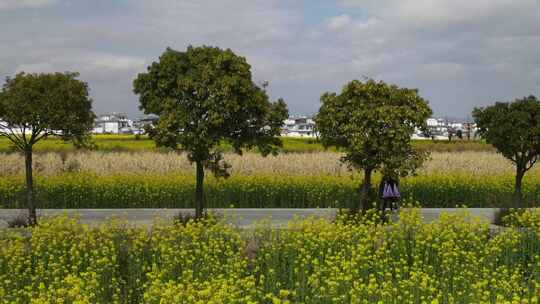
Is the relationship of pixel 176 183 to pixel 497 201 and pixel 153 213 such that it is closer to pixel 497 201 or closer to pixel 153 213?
pixel 153 213

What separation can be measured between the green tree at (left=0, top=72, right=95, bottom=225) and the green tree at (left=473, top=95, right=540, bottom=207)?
12.4m

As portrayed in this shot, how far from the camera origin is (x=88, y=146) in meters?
20.2

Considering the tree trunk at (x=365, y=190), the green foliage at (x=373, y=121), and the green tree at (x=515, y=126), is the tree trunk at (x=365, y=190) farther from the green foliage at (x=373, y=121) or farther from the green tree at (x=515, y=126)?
the green tree at (x=515, y=126)

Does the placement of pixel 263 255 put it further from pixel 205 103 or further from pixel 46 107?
pixel 46 107

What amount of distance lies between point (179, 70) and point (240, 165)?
15293 mm

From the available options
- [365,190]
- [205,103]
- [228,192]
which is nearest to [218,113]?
[205,103]

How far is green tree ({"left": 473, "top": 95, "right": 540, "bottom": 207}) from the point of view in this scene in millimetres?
21406

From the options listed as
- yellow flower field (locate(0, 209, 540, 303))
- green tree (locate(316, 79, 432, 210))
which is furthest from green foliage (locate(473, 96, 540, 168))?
yellow flower field (locate(0, 209, 540, 303))

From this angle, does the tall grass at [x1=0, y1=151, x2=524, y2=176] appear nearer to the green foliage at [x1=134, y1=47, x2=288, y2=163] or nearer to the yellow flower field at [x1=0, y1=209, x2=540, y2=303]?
the green foliage at [x1=134, y1=47, x2=288, y2=163]

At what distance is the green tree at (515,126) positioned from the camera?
21.4 meters

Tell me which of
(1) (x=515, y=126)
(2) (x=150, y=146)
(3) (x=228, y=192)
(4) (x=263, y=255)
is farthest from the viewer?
(2) (x=150, y=146)

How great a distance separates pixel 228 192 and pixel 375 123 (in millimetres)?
9093

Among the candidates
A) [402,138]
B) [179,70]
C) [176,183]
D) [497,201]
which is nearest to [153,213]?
[176,183]

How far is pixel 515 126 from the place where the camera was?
21.5 meters
